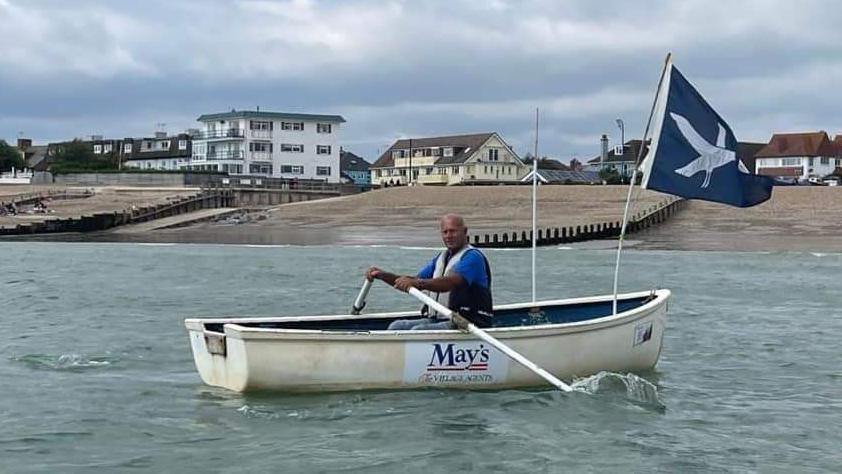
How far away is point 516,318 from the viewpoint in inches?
592

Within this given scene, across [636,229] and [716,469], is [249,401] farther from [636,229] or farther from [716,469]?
[636,229]

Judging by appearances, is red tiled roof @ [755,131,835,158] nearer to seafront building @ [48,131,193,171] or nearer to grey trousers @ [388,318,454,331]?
seafront building @ [48,131,193,171]

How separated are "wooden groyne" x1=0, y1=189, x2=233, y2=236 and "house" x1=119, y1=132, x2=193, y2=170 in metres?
50.7

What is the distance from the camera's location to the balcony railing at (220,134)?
387 feet

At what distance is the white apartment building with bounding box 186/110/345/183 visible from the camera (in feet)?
387

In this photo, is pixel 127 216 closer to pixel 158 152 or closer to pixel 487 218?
pixel 487 218

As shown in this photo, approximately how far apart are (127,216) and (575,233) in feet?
93.1

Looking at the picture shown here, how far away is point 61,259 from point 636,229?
28054mm

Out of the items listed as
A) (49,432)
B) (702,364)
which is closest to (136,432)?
(49,432)

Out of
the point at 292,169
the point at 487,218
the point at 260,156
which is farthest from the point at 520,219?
the point at 260,156

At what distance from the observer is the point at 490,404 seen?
13.3 metres

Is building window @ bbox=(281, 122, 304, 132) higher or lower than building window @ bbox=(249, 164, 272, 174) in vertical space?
higher

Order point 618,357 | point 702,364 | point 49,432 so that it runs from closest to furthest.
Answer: point 49,432
point 618,357
point 702,364

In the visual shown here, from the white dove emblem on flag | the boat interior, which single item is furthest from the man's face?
the white dove emblem on flag
